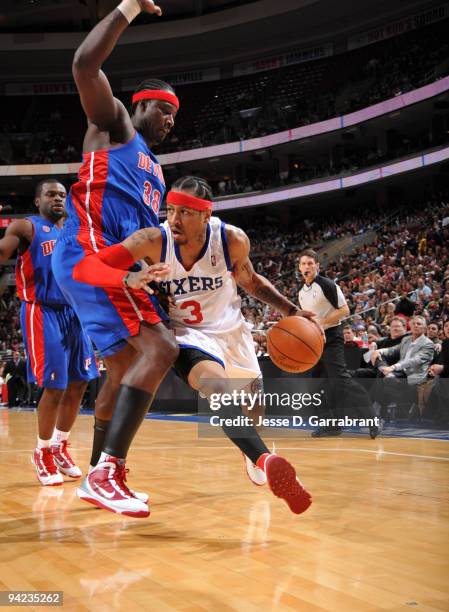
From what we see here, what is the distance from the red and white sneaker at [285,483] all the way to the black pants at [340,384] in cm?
431

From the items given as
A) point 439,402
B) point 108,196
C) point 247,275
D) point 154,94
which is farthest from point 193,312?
point 439,402

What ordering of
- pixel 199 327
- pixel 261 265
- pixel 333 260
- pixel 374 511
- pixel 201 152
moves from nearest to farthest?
pixel 374 511 → pixel 199 327 → pixel 333 260 → pixel 261 265 → pixel 201 152

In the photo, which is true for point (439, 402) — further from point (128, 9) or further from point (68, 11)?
point (68, 11)

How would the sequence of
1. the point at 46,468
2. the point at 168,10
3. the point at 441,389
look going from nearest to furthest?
the point at 46,468
the point at 441,389
the point at 168,10

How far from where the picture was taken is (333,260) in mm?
21359

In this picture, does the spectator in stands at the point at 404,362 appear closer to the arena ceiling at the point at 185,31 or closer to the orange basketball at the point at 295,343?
the orange basketball at the point at 295,343

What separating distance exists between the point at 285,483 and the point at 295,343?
988mm

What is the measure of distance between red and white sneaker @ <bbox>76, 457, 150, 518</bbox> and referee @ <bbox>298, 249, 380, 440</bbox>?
13.6 ft

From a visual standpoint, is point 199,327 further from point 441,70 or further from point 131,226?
point 441,70

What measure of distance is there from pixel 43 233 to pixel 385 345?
15.9 ft

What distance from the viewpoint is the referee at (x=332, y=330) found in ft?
21.7

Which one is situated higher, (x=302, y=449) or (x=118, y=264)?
(x=118, y=264)

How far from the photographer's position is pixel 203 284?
312cm

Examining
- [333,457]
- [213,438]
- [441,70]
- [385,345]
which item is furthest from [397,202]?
[333,457]
